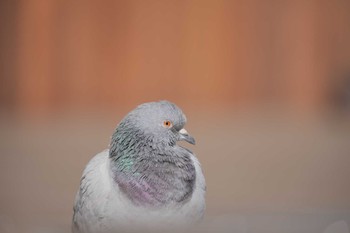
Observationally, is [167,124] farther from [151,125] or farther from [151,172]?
[151,172]

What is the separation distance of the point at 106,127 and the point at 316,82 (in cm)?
165

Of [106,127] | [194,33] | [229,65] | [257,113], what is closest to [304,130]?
[257,113]

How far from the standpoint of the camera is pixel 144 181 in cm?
180

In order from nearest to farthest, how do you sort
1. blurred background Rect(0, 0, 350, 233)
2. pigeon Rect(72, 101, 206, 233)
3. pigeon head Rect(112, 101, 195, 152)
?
1. pigeon Rect(72, 101, 206, 233)
2. pigeon head Rect(112, 101, 195, 152)
3. blurred background Rect(0, 0, 350, 233)

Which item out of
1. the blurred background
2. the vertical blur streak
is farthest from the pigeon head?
the vertical blur streak

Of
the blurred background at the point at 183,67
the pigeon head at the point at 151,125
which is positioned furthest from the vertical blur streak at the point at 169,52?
the pigeon head at the point at 151,125

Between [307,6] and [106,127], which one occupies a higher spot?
[307,6]

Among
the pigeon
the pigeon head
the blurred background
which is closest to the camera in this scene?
the pigeon

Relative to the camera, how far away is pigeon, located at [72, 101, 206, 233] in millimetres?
1759

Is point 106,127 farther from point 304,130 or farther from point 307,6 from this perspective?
point 307,6

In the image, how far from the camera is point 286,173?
156 inches

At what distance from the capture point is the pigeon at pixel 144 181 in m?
1.76

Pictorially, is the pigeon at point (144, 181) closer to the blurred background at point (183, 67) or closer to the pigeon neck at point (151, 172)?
the pigeon neck at point (151, 172)

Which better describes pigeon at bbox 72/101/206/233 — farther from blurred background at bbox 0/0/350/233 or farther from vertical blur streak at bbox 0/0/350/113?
vertical blur streak at bbox 0/0/350/113
